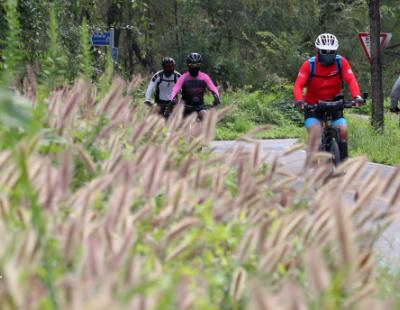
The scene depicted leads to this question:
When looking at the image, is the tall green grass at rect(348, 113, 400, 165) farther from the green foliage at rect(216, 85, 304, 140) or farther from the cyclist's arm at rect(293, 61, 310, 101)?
the green foliage at rect(216, 85, 304, 140)

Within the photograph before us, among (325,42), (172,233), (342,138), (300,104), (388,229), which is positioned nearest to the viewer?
(172,233)

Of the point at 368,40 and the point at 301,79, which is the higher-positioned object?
the point at 368,40

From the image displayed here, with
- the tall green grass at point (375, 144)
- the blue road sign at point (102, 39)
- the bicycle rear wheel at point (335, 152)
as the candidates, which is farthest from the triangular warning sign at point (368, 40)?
the bicycle rear wheel at point (335, 152)

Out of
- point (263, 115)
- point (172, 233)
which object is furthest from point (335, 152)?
point (263, 115)

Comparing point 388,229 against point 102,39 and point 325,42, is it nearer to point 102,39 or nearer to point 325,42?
point 325,42

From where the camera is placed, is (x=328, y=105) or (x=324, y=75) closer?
(x=328, y=105)

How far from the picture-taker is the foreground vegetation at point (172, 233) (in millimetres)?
1757

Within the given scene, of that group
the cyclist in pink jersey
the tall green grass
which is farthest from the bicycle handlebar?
the cyclist in pink jersey

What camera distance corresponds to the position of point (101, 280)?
1.83m

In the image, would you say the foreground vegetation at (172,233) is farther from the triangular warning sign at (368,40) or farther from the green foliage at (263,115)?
the green foliage at (263,115)

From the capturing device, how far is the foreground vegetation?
176 centimetres

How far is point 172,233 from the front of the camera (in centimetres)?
224

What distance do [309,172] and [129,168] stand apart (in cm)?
87

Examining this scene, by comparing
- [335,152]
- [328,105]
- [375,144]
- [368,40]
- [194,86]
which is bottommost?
[375,144]
